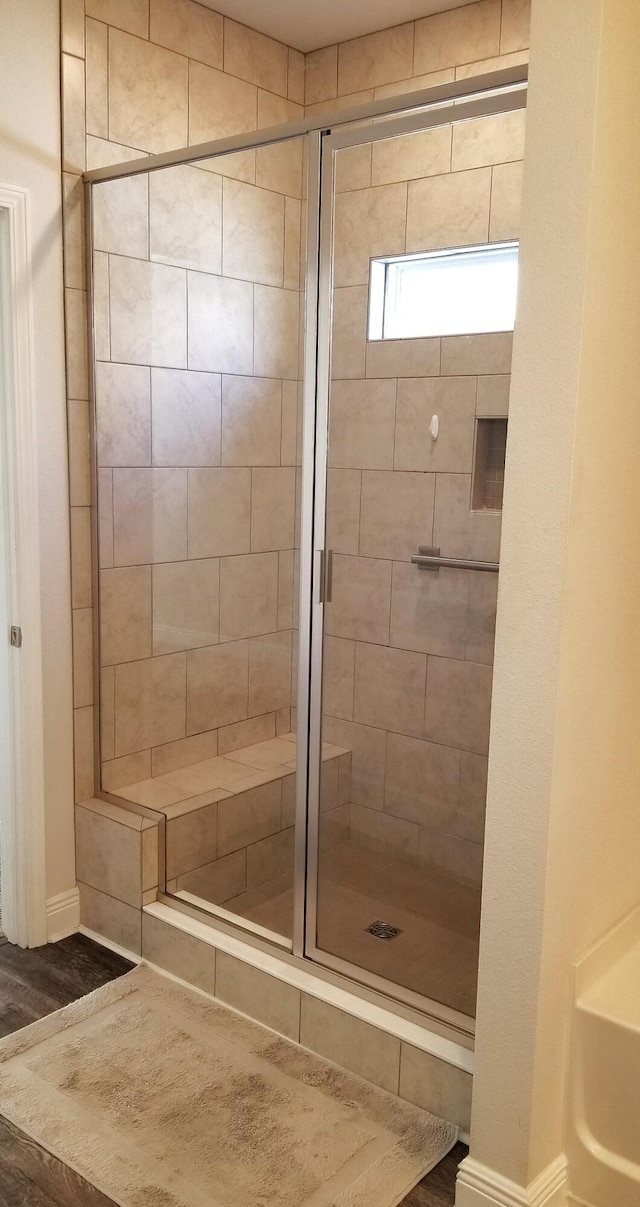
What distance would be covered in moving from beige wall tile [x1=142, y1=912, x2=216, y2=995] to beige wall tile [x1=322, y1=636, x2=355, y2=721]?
2.46 feet

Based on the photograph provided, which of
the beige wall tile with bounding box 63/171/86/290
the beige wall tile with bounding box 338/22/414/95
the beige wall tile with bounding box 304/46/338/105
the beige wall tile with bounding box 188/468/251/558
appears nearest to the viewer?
the beige wall tile with bounding box 188/468/251/558

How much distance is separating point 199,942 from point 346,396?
1.47 meters

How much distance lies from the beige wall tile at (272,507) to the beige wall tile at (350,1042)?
1121 mm

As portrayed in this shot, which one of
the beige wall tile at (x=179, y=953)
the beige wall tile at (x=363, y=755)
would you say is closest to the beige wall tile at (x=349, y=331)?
the beige wall tile at (x=363, y=755)

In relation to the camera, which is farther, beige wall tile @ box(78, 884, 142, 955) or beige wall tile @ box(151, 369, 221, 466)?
beige wall tile @ box(78, 884, 142, 955)

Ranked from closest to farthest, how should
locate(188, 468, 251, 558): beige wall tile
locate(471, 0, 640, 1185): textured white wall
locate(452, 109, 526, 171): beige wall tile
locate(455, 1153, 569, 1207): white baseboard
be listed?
locate(471, 0, 640, 1185): textured white wall, locate(455, 1153, 569, 1207): white baseboard, locate(452, 109, 526, 171): beige wall tile, locate(188, 468, 251, 558): beige wall tile

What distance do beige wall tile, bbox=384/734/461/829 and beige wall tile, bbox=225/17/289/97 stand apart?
7.42 feet

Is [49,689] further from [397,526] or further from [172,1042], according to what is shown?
[397,526]

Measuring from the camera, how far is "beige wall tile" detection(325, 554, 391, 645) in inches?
89.7

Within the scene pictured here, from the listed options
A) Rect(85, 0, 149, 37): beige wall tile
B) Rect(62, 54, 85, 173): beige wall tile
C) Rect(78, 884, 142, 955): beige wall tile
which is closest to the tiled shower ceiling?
Rect(85, 0, 149, 37): beige wall tile

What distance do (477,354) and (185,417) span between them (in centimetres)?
94

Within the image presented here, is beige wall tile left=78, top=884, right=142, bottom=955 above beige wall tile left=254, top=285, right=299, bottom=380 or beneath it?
beneath

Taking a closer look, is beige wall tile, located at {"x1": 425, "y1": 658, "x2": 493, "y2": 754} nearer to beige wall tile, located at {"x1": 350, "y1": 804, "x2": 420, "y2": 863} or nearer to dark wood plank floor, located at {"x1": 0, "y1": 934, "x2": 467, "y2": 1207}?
beige wall tile, located at {"x1": 350, "y1": 804, "x2": 420, "y2": 863}

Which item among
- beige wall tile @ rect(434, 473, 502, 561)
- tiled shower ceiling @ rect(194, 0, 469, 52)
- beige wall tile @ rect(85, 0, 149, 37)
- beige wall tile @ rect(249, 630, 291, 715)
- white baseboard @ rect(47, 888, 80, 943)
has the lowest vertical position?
white baseboard @ rect(47, 888, 80, 943)
